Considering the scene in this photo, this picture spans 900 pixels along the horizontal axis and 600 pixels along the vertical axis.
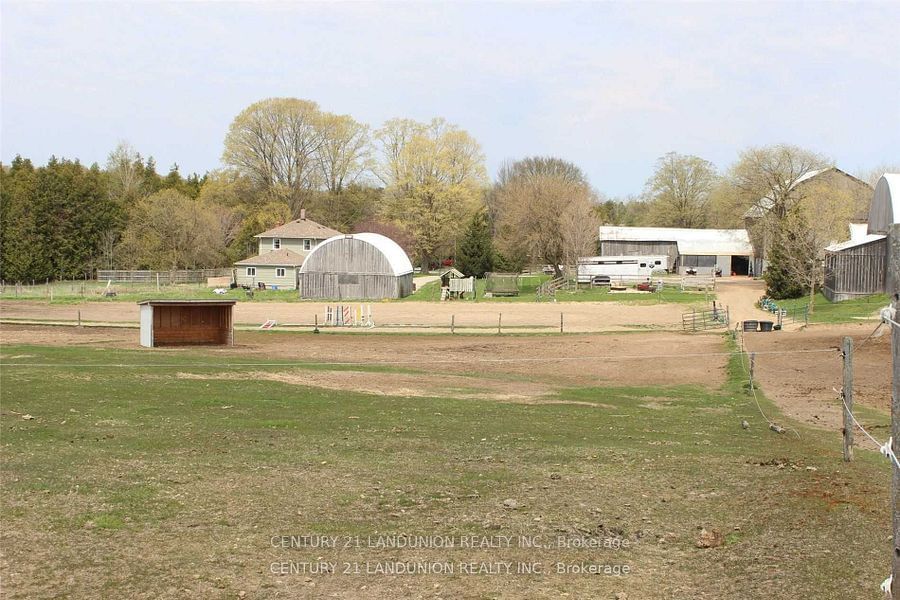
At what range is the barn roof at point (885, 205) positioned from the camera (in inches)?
338

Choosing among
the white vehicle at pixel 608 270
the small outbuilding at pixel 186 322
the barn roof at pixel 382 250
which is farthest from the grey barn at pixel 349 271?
the small outbuilding at pixel 186 322

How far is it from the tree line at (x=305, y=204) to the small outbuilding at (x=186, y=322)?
177ft

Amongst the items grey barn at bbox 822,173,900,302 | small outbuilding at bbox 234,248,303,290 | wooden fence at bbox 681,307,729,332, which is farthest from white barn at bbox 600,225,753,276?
wooden fence at bbox 681,307,729,332

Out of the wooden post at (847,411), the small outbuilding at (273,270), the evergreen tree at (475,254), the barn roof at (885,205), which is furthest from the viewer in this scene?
the evergreen tree at (475,254)

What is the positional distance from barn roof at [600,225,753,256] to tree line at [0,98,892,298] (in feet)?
10.6

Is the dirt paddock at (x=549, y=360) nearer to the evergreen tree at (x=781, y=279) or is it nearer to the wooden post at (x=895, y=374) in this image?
the wooden post at (x=895, y=374)

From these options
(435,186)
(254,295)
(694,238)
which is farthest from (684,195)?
(254,295)

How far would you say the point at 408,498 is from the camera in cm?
1008

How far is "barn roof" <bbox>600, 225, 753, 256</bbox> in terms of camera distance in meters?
104

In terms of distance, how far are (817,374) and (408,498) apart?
21670mm

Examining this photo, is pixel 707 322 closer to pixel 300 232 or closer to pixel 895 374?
pixel 895 374

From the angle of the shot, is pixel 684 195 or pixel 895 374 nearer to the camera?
pixel 895 374

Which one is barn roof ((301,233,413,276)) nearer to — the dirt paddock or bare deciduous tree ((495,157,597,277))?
bare deciduous tree ((495,157,597,277))

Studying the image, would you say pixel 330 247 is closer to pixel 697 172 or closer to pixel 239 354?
pixel 239 354
